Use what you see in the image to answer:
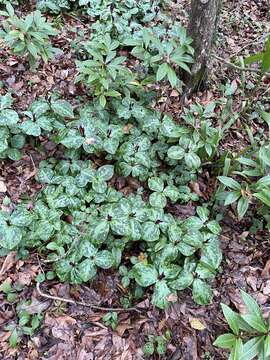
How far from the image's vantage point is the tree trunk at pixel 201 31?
10.4 feet

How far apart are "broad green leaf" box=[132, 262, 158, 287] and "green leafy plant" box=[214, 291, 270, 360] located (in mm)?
509

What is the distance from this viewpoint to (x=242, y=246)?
3.01 m

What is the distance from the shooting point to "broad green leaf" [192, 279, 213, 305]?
2561 millimetres

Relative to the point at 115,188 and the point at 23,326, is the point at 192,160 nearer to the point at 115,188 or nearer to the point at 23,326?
the point at 115,188

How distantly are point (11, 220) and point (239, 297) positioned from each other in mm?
1652

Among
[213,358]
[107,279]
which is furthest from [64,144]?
[213,358]

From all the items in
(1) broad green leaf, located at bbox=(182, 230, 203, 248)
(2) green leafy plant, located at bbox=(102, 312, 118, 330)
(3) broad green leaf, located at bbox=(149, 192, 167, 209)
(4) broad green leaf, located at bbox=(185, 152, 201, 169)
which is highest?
(4) broad green leaf, located at bbox=(185, 152, 201, 169)

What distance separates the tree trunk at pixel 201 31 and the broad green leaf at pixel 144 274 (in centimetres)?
175

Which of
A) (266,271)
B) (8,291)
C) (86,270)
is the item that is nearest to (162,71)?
(86,270)

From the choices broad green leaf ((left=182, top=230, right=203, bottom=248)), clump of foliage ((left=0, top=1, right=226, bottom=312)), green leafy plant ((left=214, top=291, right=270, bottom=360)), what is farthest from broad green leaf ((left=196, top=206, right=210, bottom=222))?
green leafy plant ((left=214, top=291, right=270, bottom=360))

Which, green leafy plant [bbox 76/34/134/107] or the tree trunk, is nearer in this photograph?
green leafy plant [bbox 76/34/134/107]

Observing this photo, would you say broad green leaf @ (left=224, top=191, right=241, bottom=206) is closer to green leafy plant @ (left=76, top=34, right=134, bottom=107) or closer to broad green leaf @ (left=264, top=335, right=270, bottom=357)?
broad green leaf @ (left=264, top=335, right=270, bottom=357)

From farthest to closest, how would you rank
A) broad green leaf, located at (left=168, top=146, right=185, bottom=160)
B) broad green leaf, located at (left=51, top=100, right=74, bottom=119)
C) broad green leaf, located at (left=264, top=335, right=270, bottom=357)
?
broad green leaf, located at (left=51, top=100, right=74, bottom=119) < broad green leaf, located at (left=168, top=146, right=185, bottom=160) < broad green leaf, located at (left=264, top=335, right=270, bottom=357)

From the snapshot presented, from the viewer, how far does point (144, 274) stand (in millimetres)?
2609
